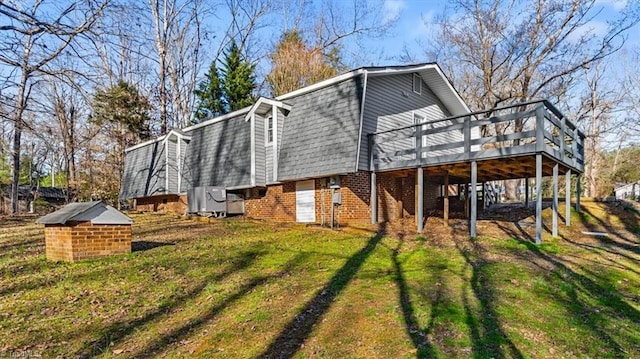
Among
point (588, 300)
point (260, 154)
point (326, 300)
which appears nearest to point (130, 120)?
point (260, 154)

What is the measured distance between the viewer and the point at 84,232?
744 centimetres

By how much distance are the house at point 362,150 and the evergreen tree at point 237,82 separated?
10.7 meters

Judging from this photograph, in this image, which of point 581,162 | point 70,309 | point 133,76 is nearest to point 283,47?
point 133,76

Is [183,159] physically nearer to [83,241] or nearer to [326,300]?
[83,241]

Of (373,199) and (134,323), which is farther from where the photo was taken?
(373,199)

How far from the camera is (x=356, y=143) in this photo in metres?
11.8

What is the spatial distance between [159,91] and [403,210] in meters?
18.9

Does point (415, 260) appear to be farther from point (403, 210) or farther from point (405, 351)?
point (403, 210)

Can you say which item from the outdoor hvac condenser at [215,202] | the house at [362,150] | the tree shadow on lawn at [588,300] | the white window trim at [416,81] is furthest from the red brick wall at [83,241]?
the white window trim at [416,81]

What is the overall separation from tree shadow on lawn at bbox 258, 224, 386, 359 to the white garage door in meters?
5.70

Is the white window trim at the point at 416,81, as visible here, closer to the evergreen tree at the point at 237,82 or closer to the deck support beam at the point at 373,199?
the deck support beam at the point at 373,199

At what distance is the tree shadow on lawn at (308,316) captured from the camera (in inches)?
172

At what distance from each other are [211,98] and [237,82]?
2388 mm

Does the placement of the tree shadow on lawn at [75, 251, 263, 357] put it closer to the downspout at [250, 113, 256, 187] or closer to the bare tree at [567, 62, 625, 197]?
the downspout at [250, 113, 256, 187]
